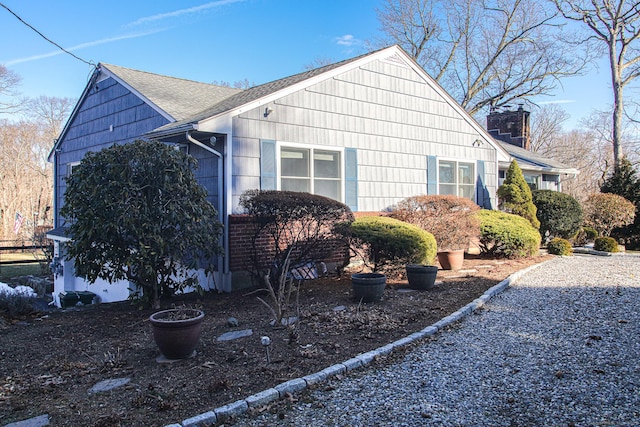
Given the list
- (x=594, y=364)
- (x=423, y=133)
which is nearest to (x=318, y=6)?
(x=423, y=133)

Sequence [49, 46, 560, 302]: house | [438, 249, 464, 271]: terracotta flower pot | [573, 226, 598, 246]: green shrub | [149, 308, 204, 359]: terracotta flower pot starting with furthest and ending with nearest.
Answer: [573, 226, 598, 246]: green shrub, [438, 249, 464, 271]: terracotta flower pot, [49, 46, 560, 302]: house, [149, 308, 204, 359]: terracotta flower pot

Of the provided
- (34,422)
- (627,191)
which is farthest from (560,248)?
(34,422)

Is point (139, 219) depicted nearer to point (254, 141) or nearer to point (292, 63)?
point (254, 141)

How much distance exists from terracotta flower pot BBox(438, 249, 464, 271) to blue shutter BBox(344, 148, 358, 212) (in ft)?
7.01

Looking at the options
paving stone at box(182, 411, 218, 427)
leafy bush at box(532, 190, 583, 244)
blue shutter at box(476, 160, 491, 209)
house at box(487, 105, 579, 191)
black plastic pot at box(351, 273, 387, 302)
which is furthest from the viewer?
house at box(487, 105, 579, 191)

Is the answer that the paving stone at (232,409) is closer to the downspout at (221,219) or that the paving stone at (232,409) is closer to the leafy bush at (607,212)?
the downspout at (221,219)

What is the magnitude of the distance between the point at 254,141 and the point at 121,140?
192 inches

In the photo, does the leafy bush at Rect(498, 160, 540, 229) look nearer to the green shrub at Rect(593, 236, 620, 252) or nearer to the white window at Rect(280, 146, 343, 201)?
the green shrub at Rect(593, 236, 620, 252)

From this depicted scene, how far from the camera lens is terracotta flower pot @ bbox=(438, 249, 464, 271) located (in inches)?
375

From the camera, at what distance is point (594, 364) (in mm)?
4098

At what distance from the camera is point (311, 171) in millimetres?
9289

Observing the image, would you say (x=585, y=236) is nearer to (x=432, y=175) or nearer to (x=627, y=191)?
(x=627, y=191)

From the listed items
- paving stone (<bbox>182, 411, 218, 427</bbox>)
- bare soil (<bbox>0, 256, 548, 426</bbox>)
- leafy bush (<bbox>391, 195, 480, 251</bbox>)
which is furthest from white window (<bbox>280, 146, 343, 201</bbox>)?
paving stone (<bbox>182, 411, 218, 427</bbox>)

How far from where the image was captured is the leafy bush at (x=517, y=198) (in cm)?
1299
